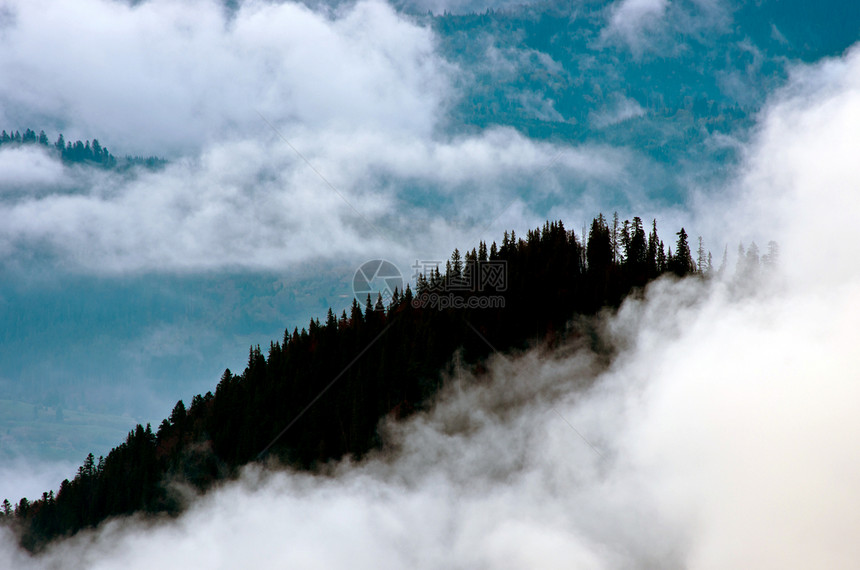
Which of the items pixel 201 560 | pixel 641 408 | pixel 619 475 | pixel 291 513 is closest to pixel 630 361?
pixel 641 408

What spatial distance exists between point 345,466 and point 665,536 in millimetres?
67985

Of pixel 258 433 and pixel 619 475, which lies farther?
pixel 258 433

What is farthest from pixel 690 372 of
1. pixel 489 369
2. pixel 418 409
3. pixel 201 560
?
pixel 201 560

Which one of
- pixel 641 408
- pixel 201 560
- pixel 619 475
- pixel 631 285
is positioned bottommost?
pixel 201 560

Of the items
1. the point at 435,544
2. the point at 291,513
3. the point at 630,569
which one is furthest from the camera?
the point at 291,513

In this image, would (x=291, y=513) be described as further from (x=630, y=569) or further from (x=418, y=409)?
(x=630, y=569)

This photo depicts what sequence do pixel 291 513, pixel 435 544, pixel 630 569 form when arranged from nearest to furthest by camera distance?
1. pixel 630 569
2. pixel 435 544
3. pixel 291 513

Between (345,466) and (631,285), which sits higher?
(631,285)

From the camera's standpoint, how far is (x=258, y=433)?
199 m

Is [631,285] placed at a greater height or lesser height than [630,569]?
greater

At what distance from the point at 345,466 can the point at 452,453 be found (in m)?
24.2

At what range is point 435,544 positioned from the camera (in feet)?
587

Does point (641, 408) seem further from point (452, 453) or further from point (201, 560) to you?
point (201, 560)

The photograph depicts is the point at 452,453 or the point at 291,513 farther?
the point at 291,513
